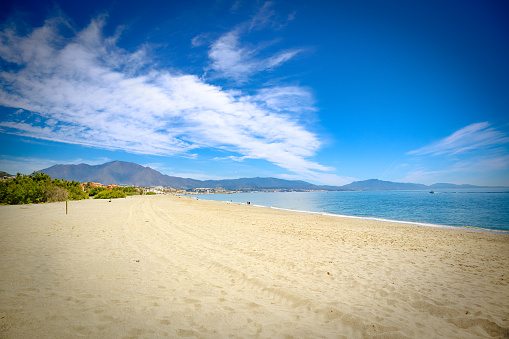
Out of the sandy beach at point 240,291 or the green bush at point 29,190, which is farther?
the green bush at point 29,190

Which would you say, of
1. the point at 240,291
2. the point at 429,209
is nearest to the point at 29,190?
the point at 240,291

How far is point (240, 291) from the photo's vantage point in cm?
525

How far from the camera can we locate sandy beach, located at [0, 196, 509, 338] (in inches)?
148

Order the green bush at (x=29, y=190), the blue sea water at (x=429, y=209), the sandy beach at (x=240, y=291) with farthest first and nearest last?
1. the green bush at (x=29, y=190)
2. the blue sea water at (x=429, y=209)
3. the sandy beach at (x=240, y=291)

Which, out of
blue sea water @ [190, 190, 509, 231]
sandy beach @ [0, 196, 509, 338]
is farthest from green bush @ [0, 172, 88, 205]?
blue sea water @ [190, 190, 509, 231]

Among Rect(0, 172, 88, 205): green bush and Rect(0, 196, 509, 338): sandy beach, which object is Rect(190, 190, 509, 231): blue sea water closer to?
Rect(0, 196, 509, 338): sandy beach

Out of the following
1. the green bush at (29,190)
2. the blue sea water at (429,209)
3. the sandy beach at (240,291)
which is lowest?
the blue sea water at (429,209)

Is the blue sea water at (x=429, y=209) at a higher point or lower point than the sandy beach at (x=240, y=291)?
lower

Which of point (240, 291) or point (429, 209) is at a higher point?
point (240, 291)

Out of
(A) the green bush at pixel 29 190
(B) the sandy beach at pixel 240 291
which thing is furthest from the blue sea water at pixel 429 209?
(A) the green bush at pixel 29 190

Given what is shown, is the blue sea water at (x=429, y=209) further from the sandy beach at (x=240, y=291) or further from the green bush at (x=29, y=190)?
the green bush at (x=29, y=190)

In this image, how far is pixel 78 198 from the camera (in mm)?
45688

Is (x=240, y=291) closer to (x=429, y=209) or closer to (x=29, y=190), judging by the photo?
(x=29, y=190)

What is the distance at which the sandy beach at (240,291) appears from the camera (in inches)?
148
